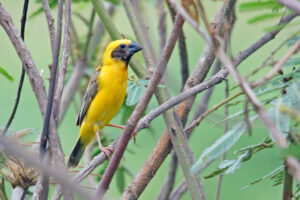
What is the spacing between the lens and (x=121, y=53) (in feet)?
14.8

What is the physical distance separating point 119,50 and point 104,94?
1.24ft

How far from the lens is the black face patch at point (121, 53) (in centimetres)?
436

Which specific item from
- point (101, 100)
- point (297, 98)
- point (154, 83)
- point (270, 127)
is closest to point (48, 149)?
point (154, 83)

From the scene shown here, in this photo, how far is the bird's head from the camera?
4.29 metres

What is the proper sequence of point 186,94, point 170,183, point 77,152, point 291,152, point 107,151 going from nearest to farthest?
1. point 291,152
2. point 186,94
3. point 107,151
4. point 170,183
5. point 77,152

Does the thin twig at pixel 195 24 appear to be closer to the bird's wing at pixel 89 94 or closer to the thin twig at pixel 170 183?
the thin twig at pixel 170 183

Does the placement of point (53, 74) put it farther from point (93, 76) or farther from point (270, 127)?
point (93, 76)

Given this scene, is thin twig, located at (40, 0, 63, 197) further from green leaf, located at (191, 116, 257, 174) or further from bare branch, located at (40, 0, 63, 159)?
green leaf, located at (191, 116, 257, 174)

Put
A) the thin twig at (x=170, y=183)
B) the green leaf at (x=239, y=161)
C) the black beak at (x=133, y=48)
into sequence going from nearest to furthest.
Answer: the green leaf at (x=239, y=161), the thin twig at (x=170, y=183), the black beak at (x=133, y=48)

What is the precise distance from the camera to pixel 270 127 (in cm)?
94

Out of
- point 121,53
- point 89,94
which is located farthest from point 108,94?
point 121,53

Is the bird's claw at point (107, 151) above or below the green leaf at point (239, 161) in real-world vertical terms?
below

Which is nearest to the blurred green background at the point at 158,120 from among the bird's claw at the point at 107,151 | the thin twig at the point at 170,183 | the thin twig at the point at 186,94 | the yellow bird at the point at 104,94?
the yellow bird at the point at 104,94

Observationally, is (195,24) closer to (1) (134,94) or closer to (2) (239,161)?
(2) (239,161)
